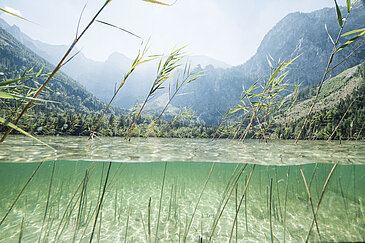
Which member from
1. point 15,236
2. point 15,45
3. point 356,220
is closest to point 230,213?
point 356,220

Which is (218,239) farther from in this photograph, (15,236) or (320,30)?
(320,30)

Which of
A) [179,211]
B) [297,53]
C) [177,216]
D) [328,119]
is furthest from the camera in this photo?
Answer: [297,53]

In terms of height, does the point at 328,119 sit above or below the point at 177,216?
above

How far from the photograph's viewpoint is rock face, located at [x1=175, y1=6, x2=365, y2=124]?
15450 cm

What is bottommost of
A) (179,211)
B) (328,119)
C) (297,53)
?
(179,211)

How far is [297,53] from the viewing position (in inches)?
6324

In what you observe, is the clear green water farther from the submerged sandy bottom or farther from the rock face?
the rock face

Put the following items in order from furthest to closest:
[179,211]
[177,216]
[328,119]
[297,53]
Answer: [297,53], [328,119], [179,211], [177,216]

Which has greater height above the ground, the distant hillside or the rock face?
the rock face

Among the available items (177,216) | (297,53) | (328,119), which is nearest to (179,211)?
(177,216)

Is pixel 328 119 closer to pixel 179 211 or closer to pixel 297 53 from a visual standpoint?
pixel 179 211

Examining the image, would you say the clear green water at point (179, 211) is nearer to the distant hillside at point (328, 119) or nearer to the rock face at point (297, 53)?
the distant hillside at point (328, 119)

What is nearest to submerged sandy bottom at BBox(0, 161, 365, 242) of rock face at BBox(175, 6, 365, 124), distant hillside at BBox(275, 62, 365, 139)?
distant hillside at BBox(275, 62, 365, 139)

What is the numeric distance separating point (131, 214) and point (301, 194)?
5.83 metres
